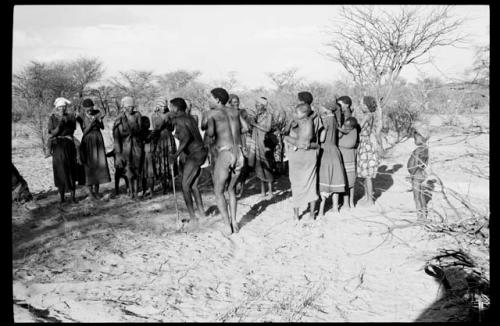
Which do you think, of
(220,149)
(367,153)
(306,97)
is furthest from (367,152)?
(220,149)

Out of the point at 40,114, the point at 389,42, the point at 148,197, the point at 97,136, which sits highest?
the point at 389,42

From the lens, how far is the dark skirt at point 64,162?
6770mm

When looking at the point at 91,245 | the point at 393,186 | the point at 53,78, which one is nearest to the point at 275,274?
the point at 91,245

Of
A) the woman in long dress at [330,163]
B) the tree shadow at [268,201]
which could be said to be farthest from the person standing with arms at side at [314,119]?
the tree shadow at [268,201]

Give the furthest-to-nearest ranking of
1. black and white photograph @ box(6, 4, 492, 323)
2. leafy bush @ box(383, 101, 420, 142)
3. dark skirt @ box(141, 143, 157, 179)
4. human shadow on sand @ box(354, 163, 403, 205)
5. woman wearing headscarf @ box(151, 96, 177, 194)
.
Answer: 1. leafy bush @ box(383, 101, 420, 142)
2. human shadow on sand @ box(354, 163, 403, 205)
3. woman wearing headscarf @ box(151, 96, 177, 194)
4. dark skirt @ box(141, 143, 157, 179)
5. black and white photograph @ box(6, 4, 492, 323)

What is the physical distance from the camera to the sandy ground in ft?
12.3

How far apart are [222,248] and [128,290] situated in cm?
149

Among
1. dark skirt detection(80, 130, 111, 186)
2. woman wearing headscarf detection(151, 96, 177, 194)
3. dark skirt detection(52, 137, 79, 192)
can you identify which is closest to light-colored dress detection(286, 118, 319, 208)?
woman wearing headscarf detection(151, 96, 177, 194)

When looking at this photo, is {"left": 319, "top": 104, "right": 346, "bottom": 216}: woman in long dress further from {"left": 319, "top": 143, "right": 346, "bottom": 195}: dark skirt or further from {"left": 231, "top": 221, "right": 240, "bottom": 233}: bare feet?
{"left": 231, "top": 221, "right": 240, "bottom": 233}: bare feet

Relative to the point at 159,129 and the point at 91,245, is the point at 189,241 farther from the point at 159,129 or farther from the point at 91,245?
the point at 159,129

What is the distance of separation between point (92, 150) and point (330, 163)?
3.76 metres

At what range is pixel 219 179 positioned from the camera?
5.64 m

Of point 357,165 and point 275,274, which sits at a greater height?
point 357,165
